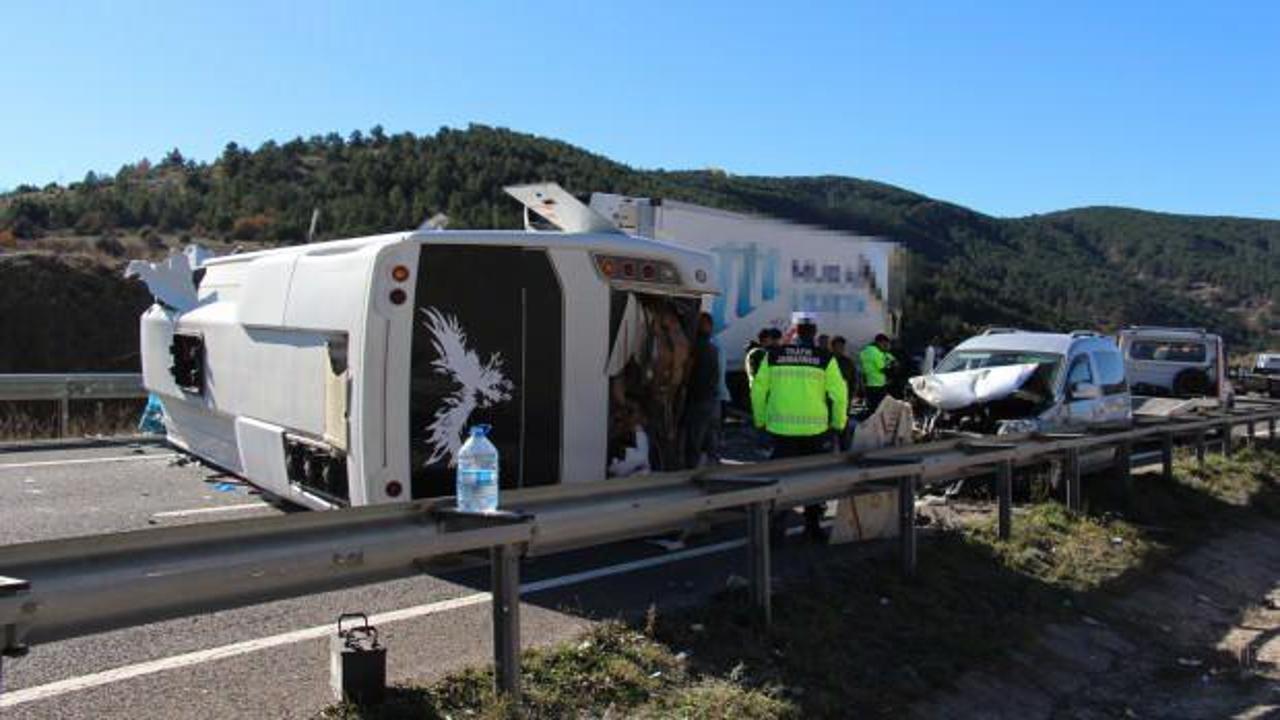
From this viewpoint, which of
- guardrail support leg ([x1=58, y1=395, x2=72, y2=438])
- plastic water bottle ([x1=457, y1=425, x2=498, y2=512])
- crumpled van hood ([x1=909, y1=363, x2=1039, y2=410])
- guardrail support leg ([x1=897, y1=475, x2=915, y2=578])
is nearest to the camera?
plastic water bottle ([x1=457, y1=425, x2=498, y2=512])

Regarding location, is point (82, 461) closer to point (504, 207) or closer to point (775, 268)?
point (775, 268)

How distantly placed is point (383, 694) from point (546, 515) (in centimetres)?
96

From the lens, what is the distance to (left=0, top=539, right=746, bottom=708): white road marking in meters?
4.68

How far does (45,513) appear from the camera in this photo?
8430mm

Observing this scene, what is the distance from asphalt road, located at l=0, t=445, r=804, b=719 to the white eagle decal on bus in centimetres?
75

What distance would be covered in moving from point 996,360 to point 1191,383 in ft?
37.8

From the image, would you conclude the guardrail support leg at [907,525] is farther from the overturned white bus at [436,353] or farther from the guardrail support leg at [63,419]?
the guardrail support leg at [63,419]

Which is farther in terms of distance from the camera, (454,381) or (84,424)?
(84,424)

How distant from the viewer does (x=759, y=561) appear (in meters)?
5.70

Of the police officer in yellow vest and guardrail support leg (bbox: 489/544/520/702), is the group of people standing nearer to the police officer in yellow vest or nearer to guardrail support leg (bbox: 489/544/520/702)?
the police officer in yellow vest

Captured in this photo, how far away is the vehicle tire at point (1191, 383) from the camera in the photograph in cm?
2195

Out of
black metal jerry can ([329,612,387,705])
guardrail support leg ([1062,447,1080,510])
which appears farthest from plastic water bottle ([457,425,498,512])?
guardrail support leg ([1062,447,1080,510])

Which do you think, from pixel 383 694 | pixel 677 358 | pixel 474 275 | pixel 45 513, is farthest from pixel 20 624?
pixel 45 513

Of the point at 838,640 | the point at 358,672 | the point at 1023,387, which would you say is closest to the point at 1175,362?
the point at 1023,387
